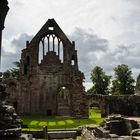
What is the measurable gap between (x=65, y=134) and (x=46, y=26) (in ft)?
72.5

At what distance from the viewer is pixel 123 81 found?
A: 65.5 m

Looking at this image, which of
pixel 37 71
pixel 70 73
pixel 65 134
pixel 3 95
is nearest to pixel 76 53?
pixel 70 73

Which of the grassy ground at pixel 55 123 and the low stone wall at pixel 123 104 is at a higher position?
the low stone wall at pixel 123 104

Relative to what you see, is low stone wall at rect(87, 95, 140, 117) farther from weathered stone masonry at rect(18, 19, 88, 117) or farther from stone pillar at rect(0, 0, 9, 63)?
stone pillar at rect(0, 0, 9, 63)

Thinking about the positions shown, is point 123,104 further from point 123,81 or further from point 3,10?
point 3,10

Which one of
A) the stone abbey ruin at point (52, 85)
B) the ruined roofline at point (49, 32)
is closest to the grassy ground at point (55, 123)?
the stone abbey ruin at point (52, 85)

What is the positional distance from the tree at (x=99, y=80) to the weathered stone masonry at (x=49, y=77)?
2541 centimetres

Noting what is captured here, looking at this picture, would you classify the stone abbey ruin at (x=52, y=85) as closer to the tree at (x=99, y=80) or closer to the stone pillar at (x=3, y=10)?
the tree at (x=99, y=80)

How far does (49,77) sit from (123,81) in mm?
26440

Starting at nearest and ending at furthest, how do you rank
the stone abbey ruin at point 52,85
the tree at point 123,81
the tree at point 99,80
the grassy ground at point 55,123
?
1. the grassy ground at point 55,123
2. the stone abbey ruin at point 52,85
3. the tree at point 123,81
4. the tree at point 99,80

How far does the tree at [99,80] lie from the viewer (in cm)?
6776

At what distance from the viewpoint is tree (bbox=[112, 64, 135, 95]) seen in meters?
64.5

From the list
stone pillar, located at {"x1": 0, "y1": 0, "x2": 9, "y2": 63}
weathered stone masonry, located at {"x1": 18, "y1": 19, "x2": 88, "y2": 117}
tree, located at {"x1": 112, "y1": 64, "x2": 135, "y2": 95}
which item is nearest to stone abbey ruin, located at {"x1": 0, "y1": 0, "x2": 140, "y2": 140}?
weathered stone masonry, located at {"x1": 18, "y1": 19, "x2": 88, "y2": 117}

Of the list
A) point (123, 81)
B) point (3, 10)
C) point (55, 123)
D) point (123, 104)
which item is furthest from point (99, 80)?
point (3, 10)
